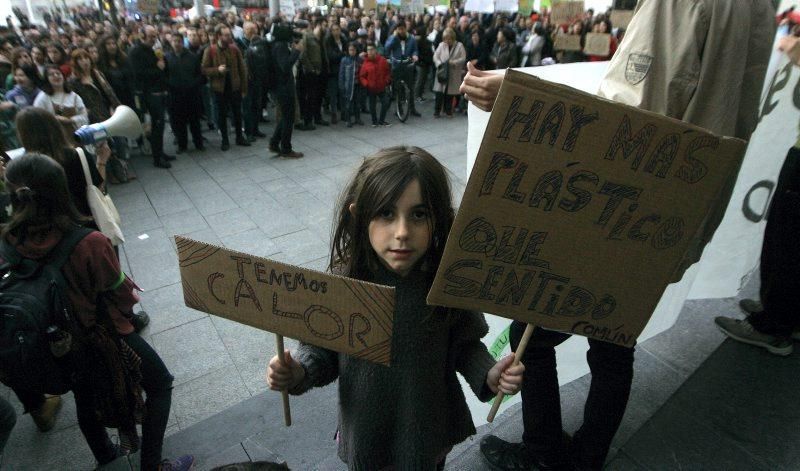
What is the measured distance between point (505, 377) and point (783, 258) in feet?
6.30

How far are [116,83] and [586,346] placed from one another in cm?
719

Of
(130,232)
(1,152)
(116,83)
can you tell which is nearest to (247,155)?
(116,83)

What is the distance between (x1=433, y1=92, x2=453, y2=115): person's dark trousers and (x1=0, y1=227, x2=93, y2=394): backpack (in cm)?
863

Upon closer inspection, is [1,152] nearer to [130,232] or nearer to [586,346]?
Answer: [130,232]

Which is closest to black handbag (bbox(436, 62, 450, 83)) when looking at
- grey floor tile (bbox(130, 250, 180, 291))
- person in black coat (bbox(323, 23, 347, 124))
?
person in black coat (bbox(323, 23, 347, 124))

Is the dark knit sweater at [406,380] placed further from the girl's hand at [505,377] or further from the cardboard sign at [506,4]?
the cardboard sign at [506,4]

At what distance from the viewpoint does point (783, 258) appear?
7.65 ft

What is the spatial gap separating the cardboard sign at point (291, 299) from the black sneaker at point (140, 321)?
2.59 m

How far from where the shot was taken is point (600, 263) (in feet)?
3.62

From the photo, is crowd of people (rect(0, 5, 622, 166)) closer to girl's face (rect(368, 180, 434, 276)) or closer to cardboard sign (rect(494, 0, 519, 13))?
cardboard sign (rect(494, 0, 519, 13))

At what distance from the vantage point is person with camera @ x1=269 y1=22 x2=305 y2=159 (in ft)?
23.0

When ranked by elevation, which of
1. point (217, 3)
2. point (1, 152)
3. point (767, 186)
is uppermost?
point (767, 186)

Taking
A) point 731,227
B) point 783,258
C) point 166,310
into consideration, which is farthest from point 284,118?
point 783,258

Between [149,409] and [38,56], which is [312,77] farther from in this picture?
[149,409]
